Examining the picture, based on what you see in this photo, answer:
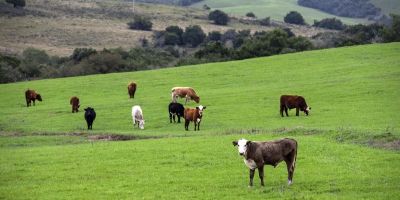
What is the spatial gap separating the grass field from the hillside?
154 ft

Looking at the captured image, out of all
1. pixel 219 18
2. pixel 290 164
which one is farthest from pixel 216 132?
pixel 219 18

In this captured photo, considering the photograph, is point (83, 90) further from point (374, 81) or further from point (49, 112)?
point (374, 81)

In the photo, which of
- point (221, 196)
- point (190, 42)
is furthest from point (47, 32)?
point (221, 196)

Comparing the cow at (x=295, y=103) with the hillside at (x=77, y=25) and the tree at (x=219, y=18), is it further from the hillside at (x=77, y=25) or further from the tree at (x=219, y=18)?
the tree at (x=219, y=18)

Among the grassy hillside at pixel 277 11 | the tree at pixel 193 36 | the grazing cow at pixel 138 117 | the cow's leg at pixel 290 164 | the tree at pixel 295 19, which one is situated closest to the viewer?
the cow's leg at pixel 290 164

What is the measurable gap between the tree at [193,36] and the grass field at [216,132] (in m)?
45.6

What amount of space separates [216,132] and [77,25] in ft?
300

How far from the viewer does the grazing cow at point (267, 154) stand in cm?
2005

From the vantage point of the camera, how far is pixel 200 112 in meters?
36.2

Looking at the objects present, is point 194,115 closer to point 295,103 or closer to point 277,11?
point 295,103

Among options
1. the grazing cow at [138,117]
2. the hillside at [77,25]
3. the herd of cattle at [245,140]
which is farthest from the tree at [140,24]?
the grazing cow at [138,117]

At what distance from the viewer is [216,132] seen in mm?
34125

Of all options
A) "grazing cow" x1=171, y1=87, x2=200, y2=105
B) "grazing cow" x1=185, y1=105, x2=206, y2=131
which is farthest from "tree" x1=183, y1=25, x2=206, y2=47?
"grazing cow" x1=185, y1=105, x2=206, y2=131

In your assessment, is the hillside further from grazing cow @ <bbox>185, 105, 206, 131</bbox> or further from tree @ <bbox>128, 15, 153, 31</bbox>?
grazing cow @ <bbox>185, 105, 206, 131</bbox>
